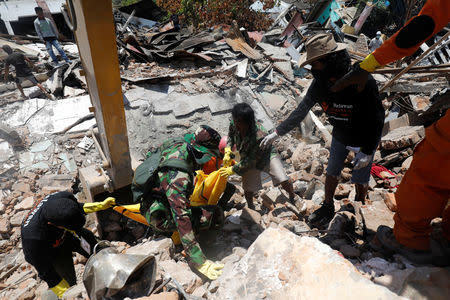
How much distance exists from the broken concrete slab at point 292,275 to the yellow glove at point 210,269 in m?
0.59

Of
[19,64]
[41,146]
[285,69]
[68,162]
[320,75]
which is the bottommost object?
[68,162]

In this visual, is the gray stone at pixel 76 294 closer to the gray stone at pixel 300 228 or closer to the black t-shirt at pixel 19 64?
the gray stone at pixel 300 228

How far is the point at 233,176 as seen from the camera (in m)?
5.20

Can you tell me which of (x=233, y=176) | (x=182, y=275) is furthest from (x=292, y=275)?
(x=233, y=176)

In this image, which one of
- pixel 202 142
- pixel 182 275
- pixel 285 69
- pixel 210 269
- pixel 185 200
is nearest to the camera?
pixel 182 275

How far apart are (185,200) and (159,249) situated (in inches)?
26.6

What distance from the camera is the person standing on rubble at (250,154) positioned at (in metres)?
3.35

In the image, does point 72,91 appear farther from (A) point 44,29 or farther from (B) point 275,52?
(B) point 275,52

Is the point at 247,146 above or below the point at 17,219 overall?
above

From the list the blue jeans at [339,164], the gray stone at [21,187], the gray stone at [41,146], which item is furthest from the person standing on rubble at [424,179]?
the gray stone at [41,146]

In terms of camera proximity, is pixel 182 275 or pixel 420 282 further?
pixel 182 275

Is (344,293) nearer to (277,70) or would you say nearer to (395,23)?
(277,70)

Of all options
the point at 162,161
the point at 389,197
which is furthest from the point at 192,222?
the point at 389,197

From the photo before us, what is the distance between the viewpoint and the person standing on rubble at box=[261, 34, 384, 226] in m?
2.66
